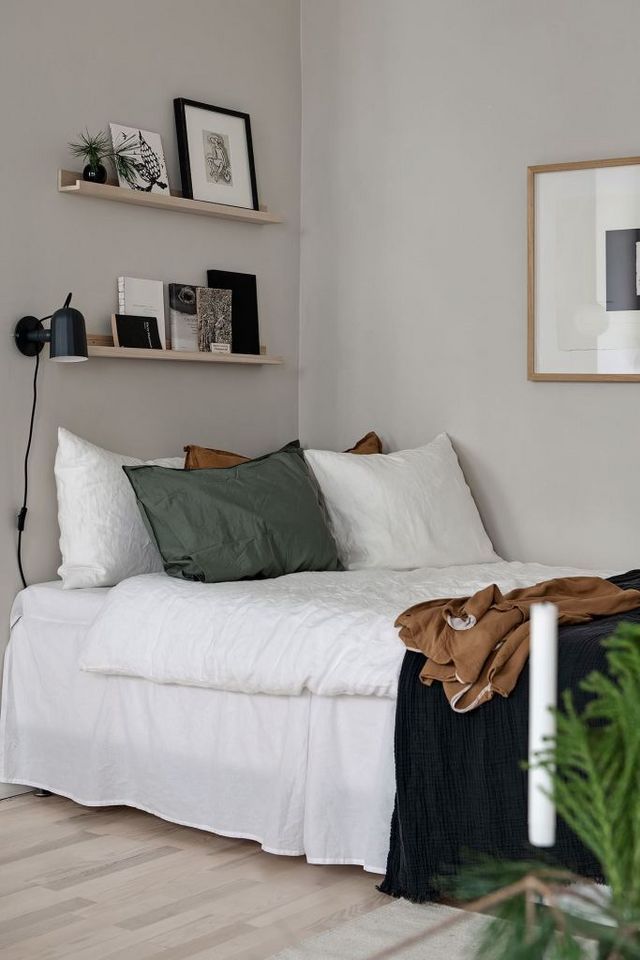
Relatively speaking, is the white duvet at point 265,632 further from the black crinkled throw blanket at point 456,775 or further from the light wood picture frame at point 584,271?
the light wood picture frame at point 584,271

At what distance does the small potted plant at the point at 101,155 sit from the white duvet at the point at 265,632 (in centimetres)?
120

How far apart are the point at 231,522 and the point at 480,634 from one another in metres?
1.03

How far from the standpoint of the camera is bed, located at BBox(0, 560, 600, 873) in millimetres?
2730

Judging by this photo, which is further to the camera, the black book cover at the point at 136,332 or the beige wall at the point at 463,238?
the beige wall at the point at 463,238

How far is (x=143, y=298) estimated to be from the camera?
12.3ft

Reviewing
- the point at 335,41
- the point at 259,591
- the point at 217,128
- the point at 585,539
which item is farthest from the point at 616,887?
the point at 335,41

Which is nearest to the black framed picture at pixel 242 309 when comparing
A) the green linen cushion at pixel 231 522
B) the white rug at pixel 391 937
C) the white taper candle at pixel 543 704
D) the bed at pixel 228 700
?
the green linen cushion at pixel 231 522

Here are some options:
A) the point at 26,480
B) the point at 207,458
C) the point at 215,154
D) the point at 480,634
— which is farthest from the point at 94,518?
the point at 215,154

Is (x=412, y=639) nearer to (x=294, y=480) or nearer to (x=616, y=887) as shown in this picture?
(x=294, y=480)

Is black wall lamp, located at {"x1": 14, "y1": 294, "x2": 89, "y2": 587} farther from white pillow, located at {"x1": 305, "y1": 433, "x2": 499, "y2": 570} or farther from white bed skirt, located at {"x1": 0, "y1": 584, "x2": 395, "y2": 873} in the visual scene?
white pillow, located at {"x1": 305, "y1": 433, "x2": 499, "y2": 570}

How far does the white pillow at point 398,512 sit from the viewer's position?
12.3 feet

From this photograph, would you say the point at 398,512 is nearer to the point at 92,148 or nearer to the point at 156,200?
the point at 156,200

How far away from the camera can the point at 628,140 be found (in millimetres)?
3721

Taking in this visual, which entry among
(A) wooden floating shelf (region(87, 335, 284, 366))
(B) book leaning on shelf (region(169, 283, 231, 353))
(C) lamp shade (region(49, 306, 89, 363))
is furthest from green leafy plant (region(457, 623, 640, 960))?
(B) book leaning on shelf (region(169, 283, 231, 353))
